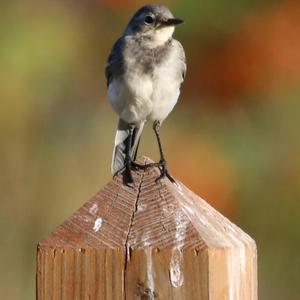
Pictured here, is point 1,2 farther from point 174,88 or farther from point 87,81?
point 174,88

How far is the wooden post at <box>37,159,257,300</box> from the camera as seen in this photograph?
2299 mm

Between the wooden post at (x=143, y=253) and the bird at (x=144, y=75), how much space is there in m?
2.08

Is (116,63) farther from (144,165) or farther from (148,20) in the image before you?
(144,165)

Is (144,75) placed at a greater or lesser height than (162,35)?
lesser

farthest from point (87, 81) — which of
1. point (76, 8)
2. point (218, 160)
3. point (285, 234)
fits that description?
point (285, 234)

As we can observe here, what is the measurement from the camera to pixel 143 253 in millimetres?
2305

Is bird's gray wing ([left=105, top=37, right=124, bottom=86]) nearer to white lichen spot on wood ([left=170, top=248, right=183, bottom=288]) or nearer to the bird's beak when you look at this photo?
the bird's beak

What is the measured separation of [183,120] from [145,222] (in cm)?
667

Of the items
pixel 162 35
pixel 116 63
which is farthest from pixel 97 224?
pixel 162 35

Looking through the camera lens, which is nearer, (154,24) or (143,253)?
(143,253)

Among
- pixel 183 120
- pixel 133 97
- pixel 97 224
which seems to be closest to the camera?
pixel 97 224

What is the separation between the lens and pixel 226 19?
10031 millimetres

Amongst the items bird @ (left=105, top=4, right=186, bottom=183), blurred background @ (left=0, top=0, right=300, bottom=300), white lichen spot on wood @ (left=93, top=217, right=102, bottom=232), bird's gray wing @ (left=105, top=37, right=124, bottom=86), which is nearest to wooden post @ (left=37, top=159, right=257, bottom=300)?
white lichen spot on wood @ (left=93, top=217, right=102, bottom=232)

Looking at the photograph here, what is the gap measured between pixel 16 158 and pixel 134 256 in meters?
5.52
